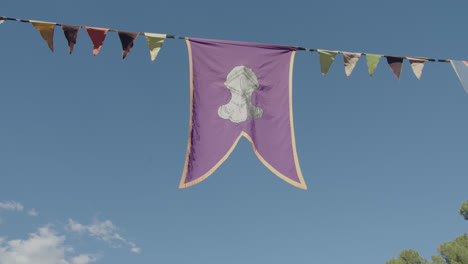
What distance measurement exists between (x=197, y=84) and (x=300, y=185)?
201cm

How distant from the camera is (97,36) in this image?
5699mm

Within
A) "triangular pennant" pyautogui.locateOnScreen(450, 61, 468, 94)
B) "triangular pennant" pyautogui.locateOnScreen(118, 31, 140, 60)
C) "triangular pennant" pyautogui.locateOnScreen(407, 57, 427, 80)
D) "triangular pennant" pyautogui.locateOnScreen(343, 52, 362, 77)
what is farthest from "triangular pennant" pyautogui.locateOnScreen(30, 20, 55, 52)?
"triangular pennant" pyautogui.locateOnScreen(450, 61, 468, 94)

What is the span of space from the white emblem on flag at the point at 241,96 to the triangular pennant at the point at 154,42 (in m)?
1.24

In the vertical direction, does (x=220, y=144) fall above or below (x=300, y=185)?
above

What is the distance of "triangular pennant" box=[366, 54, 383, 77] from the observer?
6.38m

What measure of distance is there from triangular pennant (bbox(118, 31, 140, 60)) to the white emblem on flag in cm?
165

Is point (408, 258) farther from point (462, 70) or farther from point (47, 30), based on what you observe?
point (47, 30)

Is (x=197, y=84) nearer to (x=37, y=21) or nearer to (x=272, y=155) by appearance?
(x=272, y=155)

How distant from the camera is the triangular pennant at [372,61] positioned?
6.38 metres

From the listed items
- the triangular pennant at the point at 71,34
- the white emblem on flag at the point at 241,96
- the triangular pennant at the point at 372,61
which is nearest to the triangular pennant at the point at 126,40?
the triangular pennant at the point at 71,34

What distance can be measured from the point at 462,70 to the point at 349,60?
222 cm

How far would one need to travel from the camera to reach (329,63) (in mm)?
6246

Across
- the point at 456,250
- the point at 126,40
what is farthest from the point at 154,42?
the point at 456,250

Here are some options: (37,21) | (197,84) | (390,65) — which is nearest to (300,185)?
(197,84)
